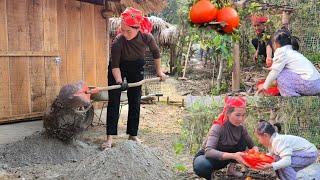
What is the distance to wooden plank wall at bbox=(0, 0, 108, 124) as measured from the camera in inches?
256

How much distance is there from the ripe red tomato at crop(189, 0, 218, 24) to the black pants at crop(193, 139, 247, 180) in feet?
5.55

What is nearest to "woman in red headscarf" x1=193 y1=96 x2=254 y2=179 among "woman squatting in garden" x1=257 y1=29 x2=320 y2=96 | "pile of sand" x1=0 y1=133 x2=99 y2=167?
"woman squatting in garden" x1=257 y1=29 x2=320 y2=96

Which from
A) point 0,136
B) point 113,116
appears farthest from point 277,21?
point 0,136

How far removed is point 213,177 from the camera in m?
4.00

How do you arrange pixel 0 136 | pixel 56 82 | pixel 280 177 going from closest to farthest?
pixel 280 177 < pixel 0 136 < pixel 56 82

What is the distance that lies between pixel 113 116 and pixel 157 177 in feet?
4.32

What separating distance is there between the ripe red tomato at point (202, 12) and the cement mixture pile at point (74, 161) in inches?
77.8

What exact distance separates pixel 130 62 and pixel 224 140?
1.80 m

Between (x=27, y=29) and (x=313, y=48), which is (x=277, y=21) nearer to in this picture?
(x=313, y=48)

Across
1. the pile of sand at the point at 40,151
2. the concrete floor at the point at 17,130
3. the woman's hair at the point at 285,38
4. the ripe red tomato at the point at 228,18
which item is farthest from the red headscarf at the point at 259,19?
the concrete floor at the point at 17,130

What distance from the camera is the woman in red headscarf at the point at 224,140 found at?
358 cm

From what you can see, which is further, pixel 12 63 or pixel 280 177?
pixel 12 63

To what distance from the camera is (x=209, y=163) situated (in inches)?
146

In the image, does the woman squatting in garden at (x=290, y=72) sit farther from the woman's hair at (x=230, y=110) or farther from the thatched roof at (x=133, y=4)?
the thatched roof at (x=133, y=4)
